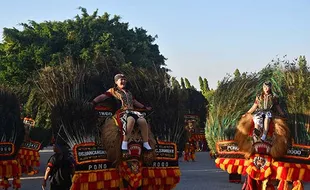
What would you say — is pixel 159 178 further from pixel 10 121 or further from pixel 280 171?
pixel 10 121

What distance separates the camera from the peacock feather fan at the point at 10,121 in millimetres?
9172

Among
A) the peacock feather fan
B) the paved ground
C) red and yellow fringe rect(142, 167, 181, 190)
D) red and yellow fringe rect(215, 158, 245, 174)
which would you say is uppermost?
the peacock feather fan

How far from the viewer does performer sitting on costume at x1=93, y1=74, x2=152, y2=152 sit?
23.4 feet

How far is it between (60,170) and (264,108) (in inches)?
130

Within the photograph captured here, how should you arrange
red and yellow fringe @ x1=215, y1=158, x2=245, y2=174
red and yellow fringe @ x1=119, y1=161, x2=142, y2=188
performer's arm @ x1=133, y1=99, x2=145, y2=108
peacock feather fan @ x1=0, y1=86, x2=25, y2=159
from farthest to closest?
peacock feather fan @ x1=0, y1=86, x2=25, y2=159 < red and yellow fringe @ x1=215, y1=158, x2=245, y2=174 < performer's arm @ x1=133, y1=99, x2=145, y2=108 < red and yellow fringe @ x1=119, y1=161, x2=142, y2=188

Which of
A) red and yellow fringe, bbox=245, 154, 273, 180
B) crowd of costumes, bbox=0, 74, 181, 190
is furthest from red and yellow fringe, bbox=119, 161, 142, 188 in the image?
red and yellow fringe, bbox=245, 154, 273, 180

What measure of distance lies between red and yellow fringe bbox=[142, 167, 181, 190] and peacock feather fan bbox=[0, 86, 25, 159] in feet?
8.65

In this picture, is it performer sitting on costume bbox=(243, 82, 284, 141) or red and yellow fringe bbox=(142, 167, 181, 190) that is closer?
red and yellow fringe bbox=(142, 167, 181, 190)

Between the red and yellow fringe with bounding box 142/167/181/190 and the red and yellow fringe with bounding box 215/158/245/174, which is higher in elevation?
the red and yellow fringe with bounding box 215/158/245/174

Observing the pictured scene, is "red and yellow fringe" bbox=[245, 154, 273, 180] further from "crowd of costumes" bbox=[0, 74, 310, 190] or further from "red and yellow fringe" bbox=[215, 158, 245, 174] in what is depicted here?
"red and yellow fringe" bbox=[215, 158, 245, 174]

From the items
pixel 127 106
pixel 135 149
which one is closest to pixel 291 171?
pixel 135 149

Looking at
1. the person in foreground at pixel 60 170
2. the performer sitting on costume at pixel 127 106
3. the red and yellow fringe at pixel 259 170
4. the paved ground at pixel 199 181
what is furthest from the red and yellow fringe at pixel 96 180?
the paved ground at pixel 199 181

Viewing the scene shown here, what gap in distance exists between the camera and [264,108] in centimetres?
829

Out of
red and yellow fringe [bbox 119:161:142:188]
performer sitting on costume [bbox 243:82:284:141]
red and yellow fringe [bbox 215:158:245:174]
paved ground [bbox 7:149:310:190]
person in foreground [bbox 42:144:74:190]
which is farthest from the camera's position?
paved ground [bbox 7:149:310:190]
